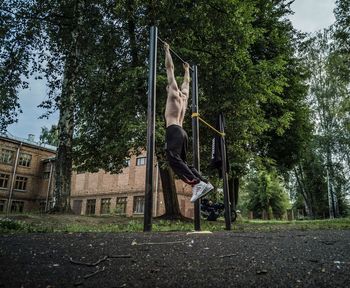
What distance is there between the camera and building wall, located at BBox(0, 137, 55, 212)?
46812 mm

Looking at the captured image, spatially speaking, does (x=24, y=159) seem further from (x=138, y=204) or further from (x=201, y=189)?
(x=201, y=189)

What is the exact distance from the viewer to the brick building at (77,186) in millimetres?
40031

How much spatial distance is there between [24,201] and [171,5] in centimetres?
4392

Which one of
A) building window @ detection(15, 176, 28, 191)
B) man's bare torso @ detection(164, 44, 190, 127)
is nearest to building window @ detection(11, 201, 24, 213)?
building window @ detection(15, 176, 28, 191)

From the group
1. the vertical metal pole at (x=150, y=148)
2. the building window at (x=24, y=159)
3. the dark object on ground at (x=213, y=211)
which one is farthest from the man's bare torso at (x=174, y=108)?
the building window at (x=24, y=159)

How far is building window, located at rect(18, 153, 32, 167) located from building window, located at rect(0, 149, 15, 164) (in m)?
1.31

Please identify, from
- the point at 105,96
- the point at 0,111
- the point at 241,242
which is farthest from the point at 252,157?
the point at 241,242

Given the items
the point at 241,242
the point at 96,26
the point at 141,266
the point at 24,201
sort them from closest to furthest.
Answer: the point at 141,266 < the point at 241,242 < the point at 96,26 < the point at 24,201

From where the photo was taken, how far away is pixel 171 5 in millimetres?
13688

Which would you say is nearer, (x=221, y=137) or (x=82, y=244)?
(x=82, y=244)

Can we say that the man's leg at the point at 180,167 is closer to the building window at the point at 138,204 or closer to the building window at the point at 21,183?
the building window at the point at 138,204

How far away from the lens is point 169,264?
317 centimetres

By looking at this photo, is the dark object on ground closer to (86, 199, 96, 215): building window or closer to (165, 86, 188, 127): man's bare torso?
(165, 86, 188, 127): man's bare torso

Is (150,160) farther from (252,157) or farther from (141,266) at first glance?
(252,157)
